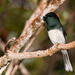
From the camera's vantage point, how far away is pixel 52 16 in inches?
104

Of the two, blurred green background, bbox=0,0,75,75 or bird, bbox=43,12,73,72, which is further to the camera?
blurred green background, bbox=0,0,75,75

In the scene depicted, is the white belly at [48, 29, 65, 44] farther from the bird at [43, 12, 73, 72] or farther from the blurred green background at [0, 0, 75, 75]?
the blurred green background at [0, 0, 75, 75]

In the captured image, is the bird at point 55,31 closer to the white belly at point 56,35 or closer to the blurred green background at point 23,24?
the white belly at point 56,35

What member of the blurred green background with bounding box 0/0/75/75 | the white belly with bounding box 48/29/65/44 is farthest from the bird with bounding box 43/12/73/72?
the blurred green background with bounding box 0/0/75/75

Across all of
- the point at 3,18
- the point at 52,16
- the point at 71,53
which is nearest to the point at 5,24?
the point at 3,18

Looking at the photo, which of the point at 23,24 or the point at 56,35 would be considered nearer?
the point at 56,35

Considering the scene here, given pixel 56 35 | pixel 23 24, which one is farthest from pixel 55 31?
pixel 23 24

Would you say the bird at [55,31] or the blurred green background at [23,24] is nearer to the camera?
the bird at [55,31]

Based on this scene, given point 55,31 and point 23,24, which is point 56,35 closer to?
point 55,31

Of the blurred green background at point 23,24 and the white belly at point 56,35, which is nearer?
the white belly at point 56,35

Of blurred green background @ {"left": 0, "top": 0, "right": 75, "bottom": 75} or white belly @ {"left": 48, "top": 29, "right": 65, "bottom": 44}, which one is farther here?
blurred green background @ {"left": 0, "top": 0, "right": 75, "bottom": 75}

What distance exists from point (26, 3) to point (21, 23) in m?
0.60

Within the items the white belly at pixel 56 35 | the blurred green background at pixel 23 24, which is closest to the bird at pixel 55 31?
the white belly at pixel 56 35

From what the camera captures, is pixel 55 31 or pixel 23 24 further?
pixel 23 24
